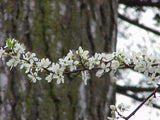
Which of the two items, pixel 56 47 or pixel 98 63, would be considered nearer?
pixel 98 63

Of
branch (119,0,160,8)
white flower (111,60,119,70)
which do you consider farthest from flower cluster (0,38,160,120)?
branch (119,0,160,8)

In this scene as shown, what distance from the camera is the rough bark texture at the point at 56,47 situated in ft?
4.88

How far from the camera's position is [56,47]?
157cm

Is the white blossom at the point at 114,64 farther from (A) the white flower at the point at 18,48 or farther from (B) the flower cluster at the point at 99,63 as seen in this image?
(A) the white flower at the point at 18,48

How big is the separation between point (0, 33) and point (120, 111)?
2.84 ft

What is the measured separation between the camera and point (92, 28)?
1.70 metres

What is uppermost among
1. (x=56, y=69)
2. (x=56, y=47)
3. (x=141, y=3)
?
(x=141, y=3)

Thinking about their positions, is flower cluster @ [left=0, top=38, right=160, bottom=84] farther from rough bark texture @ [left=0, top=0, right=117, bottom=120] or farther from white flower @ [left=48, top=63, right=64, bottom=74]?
rough bark texture @ [left=0, top=0, right=117, bottom=120]

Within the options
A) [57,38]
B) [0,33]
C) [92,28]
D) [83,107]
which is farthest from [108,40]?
[0,33]

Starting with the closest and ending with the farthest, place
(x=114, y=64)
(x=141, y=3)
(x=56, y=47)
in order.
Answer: (x=114, y=64), (x=56, y=47), (x=141, y=3)

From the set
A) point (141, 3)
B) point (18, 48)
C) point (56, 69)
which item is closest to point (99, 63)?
point (56, 69)

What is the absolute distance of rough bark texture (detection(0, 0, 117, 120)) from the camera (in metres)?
1.49

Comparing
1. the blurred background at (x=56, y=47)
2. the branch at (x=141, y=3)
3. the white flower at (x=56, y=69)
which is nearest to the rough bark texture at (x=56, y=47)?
the blurred background at (x=56, y=47)

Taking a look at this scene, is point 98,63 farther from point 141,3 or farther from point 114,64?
point 141,3
